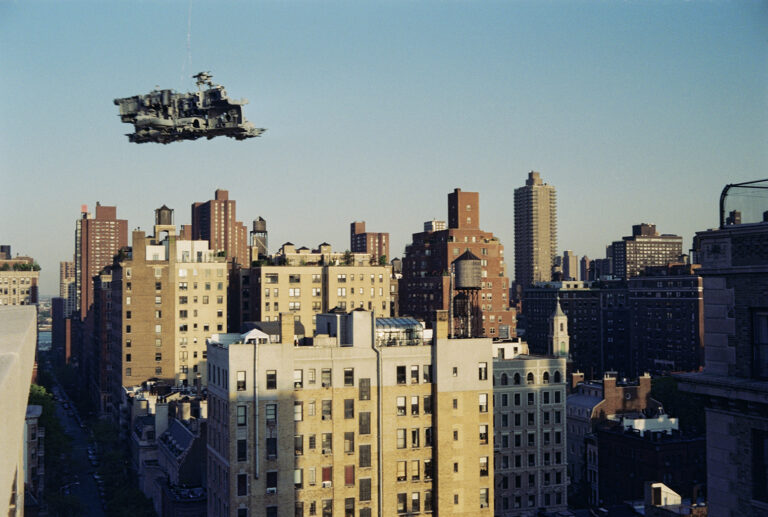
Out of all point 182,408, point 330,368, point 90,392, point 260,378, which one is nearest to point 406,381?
point 330,368

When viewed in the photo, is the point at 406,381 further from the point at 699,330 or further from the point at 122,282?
the point at 699,330

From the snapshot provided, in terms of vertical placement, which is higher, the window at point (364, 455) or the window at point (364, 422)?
the window at point (364, 422)

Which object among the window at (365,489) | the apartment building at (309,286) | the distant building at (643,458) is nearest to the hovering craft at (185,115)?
the window at (365,489)

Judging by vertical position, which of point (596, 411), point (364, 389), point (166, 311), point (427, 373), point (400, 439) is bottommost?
point (596, 411)

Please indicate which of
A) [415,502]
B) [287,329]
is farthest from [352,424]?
[287,329]

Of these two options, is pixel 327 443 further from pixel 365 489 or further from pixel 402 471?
pixel 402 471

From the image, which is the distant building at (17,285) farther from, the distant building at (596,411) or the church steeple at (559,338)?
the distant building at (596,411)

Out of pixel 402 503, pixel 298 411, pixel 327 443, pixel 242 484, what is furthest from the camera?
pixel 402 503
